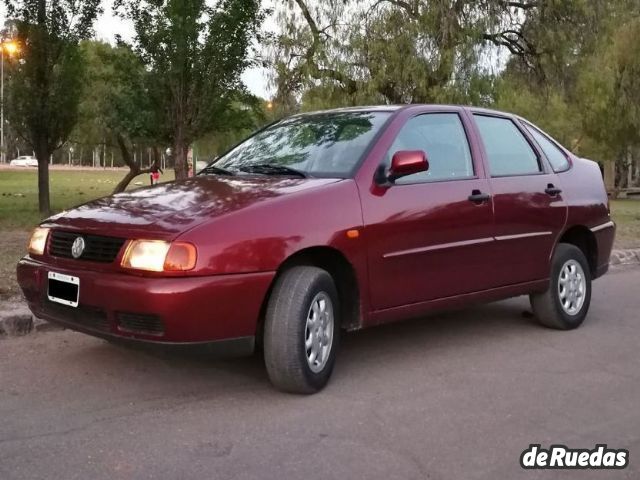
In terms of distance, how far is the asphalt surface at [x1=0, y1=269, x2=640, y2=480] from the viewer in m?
3.25

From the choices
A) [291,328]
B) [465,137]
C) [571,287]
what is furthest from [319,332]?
[571,287]

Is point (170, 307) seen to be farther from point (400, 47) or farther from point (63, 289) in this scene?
point (400, 47)

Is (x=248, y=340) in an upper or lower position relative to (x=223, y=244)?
lower

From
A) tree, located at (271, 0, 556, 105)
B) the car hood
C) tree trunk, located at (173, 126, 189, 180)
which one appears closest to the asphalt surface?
the car hood

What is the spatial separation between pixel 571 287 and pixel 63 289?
12.9ft

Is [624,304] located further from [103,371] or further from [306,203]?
[103,371]

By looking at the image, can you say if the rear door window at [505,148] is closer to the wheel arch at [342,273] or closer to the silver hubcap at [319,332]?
the wheel arch at [342,273]

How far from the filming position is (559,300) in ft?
18.9

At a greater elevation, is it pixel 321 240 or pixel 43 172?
pixel 43 172

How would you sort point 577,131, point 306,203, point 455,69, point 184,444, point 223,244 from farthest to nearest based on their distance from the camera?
point 577,131 < point 455,69 < point 306,203 < point 223,244 < point 184,444

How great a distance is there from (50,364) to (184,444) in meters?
1.67

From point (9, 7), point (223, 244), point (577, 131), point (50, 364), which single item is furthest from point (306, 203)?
point (577, 131)

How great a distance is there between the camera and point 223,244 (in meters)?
3.71

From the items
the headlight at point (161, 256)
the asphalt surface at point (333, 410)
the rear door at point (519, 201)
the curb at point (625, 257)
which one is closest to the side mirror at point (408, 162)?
the rear door at point (519, 201)
